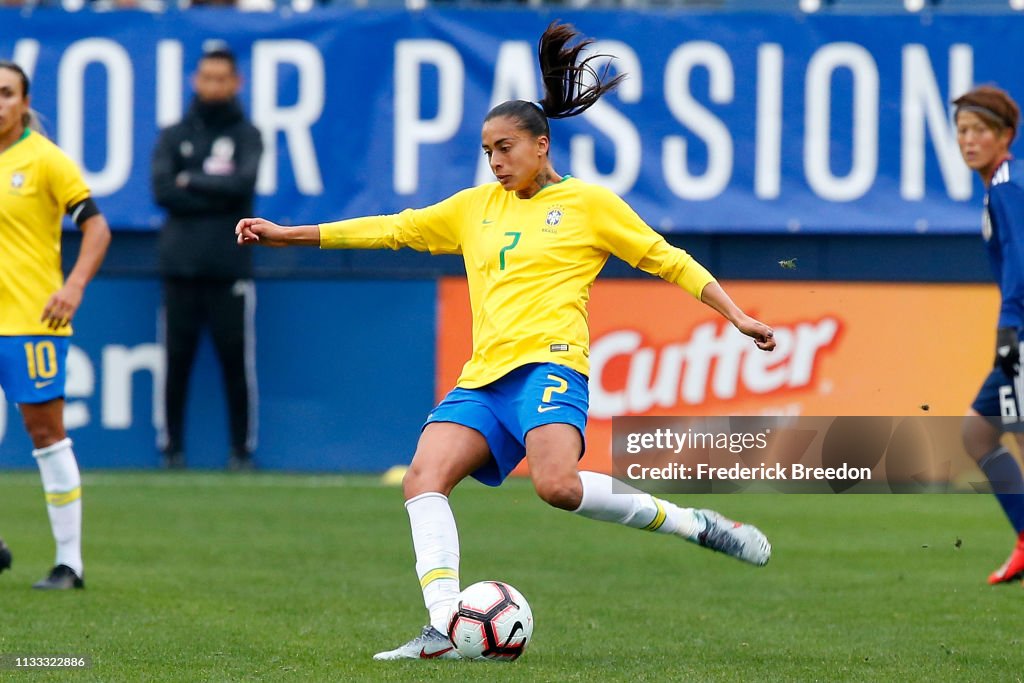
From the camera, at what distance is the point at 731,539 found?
257 inches

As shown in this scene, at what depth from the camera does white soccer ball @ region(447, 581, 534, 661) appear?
5691mm

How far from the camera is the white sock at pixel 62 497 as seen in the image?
7.61 meters

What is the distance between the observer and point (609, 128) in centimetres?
1320

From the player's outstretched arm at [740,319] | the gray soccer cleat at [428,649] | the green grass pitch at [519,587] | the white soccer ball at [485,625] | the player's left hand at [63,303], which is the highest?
the player's outstretched arm at [740,319]

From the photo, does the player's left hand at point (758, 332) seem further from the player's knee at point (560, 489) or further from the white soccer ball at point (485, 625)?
the white soccer ball at point (485, 625)

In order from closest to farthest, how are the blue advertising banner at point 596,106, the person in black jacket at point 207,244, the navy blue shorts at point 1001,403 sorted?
the navy blue shorts at point 1001,403 → the person in black jacket at point 207,244 → the blue advertising banner at point 596,106

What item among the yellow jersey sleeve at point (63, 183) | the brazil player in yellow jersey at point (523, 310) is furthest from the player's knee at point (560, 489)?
the yellow jersey sleeve at point (63, 183)

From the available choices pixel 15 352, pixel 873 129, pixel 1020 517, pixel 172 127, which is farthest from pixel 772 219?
pixel 15 352

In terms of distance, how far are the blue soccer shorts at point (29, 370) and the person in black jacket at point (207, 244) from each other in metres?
5.28

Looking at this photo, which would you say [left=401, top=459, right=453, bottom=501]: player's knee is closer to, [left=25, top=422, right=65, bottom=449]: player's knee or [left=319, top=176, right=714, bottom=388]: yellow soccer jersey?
[left=319, top=176, right=714, bottom=388]: yellow soccer jersey

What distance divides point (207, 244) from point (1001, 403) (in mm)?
6669

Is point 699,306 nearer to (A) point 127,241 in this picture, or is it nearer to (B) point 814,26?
(B) point 814,26

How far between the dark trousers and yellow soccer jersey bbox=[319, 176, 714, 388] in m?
6.61

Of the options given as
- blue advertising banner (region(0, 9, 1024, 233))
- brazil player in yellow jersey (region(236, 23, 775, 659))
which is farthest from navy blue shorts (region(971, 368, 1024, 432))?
blue advertising banner (region(0, 9, 1024, 233))
